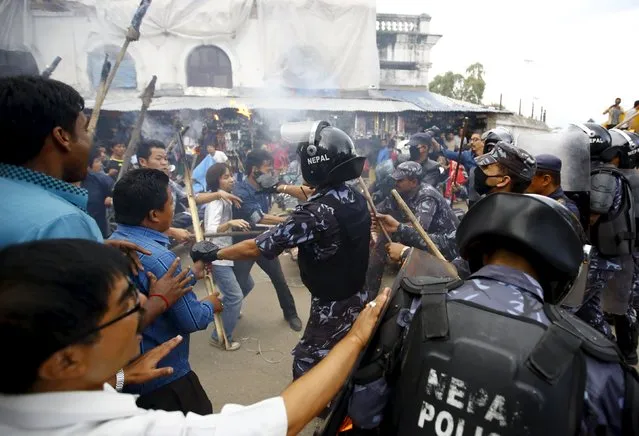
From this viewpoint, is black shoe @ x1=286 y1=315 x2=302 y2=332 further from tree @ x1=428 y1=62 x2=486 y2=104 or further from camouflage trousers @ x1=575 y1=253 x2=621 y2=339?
tree @ x1=428 y1=62 x2=486 y2=104

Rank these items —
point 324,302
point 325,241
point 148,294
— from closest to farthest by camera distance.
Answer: point 148,294
point 325,241
point 324,302

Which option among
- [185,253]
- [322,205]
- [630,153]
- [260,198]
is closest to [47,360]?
[322,205]

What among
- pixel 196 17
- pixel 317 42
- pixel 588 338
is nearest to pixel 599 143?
pixel 588 338

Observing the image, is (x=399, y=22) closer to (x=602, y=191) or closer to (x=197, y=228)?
(x=602, y=191)

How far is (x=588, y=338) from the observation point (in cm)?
102

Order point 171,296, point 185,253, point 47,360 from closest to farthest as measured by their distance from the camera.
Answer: point 47,360, point 171,296, point 185,253

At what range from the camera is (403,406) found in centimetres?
115

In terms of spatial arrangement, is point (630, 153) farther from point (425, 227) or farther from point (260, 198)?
point (260, 198)

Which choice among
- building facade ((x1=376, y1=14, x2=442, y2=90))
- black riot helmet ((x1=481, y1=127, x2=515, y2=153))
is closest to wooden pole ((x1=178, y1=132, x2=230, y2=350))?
black riot helmet ((x1=481, y1=127, x2=515, y2=153))

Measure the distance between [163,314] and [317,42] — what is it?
16634 millimetres

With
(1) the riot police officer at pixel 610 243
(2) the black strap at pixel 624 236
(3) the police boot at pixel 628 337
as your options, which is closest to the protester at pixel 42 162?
(1) the riot police officer at pixel 610 243

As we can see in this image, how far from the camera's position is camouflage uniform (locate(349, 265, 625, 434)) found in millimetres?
1011

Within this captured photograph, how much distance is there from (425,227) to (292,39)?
1440 cm

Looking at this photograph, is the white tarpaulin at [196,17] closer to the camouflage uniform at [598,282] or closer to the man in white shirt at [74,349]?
the camouflage uniform at [598,282]
